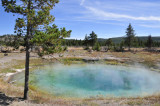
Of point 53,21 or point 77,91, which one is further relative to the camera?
point 77,91

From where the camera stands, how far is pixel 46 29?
36.3ft

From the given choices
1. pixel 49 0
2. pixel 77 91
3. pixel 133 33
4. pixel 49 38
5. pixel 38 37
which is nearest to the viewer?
pixel 38 37

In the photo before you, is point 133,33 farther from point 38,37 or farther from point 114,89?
point 38,37

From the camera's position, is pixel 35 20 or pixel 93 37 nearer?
pixel 35 20

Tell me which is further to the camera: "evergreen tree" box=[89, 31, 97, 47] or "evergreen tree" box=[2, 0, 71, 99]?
"evergreen tree" box=[89, 31, 97, 47]

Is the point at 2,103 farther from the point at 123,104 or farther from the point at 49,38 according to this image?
the point at 123,104

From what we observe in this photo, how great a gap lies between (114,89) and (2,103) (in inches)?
546

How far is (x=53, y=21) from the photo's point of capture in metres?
11.4

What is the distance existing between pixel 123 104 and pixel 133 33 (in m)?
69.9

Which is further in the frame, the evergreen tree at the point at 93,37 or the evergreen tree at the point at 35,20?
the evergreen tree at the point at 93,37

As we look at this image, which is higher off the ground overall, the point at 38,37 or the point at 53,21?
the point at 53,21

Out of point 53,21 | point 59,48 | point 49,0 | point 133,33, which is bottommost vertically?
point 59,48

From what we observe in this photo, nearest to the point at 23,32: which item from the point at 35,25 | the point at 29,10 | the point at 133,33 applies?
the point at 35,25

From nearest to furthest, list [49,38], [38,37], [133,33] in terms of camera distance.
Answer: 1. [38,37]
2. [49,38]
3. [133,33]
